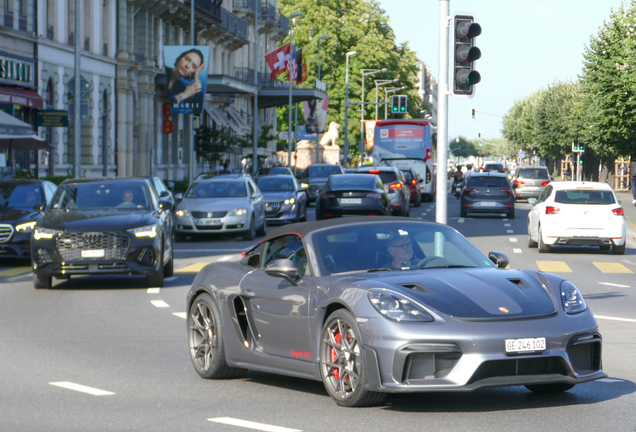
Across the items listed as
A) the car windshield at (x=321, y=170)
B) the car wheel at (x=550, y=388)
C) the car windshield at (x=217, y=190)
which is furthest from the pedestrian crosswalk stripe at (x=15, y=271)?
the car windshield at (x=321, y=170)

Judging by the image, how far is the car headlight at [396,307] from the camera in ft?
22.2

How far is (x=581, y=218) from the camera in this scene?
74.8 ft

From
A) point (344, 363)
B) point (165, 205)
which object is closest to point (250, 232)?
point (165, 205)

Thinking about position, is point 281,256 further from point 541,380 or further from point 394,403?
point 541,380

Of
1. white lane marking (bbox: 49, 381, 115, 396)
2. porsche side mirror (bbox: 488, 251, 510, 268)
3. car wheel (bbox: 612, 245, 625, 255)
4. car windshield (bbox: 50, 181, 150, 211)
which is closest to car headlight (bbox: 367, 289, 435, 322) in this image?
porsche side mirror (bbox: 488, 251, 510, 268)

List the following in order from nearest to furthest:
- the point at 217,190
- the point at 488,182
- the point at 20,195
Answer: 1. the point at 20,195
2. the point at 217,190
3. the point at 488,182

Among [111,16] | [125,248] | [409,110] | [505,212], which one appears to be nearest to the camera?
[125,248]

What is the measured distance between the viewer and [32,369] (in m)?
8.93

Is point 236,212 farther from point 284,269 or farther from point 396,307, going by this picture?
point 396,307

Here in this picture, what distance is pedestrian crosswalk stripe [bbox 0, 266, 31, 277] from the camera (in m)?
18.2

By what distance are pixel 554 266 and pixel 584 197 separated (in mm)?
3902

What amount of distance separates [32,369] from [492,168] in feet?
225

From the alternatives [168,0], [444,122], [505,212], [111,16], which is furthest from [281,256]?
[168,0]

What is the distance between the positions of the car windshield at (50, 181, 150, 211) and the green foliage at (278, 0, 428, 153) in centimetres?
7473
